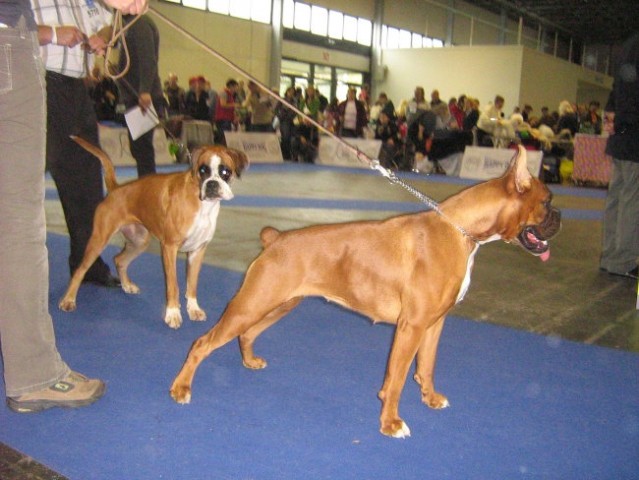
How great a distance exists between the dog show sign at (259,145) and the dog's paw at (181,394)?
14.3m

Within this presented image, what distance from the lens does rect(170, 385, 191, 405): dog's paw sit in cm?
284

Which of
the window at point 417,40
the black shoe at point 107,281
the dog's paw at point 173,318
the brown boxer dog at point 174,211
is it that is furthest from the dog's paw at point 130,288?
the window at point 417,40

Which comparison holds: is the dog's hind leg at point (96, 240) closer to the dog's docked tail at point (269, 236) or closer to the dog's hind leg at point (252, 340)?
the dog's hind leg at point (252, 340)

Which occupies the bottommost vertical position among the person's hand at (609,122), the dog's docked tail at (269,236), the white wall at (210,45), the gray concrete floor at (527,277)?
the gray concrete floor at (527,277)

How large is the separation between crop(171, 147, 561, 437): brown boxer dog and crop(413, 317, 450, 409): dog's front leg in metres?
0.24

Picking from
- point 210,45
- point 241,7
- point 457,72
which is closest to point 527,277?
point 210,45

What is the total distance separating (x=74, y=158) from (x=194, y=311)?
1451 mm

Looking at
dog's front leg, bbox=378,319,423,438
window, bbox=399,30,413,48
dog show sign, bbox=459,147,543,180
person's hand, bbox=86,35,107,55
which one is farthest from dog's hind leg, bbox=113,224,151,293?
window, bbox=399,30,413,48

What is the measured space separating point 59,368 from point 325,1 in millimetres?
26503

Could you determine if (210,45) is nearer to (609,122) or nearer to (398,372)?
(609,122)

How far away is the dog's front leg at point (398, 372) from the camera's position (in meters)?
2.60

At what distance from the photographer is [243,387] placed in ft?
10.1

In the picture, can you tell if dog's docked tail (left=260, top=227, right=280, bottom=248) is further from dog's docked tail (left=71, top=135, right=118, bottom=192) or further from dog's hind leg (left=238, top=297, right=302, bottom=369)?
dog's docked tail (left=71, top=135, right=118, bottom=192)

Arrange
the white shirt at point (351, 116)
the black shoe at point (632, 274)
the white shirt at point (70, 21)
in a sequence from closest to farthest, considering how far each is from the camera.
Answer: the white shirt at point (70, 21)
the black shoe at point (632, 274)
the white shirt at point (351, 116)
